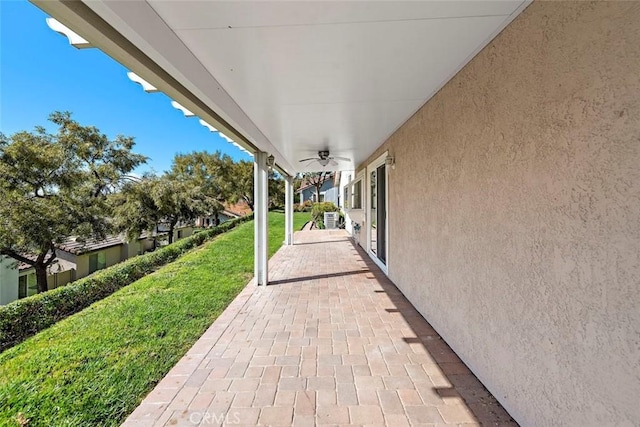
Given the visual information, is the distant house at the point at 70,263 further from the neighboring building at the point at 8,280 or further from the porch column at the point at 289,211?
the porch column at the point at 289,211

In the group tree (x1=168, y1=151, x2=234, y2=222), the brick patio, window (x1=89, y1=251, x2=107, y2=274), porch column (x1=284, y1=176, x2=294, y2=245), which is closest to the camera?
the brick patio

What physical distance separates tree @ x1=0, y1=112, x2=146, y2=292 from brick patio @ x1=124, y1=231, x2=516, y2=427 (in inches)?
410

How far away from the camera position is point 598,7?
1529 millimetres

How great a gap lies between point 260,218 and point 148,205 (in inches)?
648

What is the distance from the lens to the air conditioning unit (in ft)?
59.8

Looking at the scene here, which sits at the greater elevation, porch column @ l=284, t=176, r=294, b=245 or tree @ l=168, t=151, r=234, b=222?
tree @ l=168, t=151, r=234, b=222

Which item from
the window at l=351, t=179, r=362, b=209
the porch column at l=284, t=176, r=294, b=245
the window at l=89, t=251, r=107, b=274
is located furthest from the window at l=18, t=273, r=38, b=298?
the window at l=351, t=179, r=362, b=209

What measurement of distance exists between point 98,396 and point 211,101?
306cm

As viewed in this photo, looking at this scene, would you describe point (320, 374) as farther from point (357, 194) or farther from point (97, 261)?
point (97, 261)

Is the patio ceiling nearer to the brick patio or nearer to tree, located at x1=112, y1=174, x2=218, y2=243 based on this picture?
the brick patio

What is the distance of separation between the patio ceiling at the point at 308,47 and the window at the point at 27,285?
61.9 ft

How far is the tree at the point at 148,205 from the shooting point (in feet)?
58.6

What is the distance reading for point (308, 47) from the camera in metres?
2.51

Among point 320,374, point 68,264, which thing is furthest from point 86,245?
point 320,374
